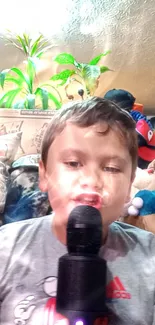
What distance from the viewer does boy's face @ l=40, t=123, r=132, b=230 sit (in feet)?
1.50

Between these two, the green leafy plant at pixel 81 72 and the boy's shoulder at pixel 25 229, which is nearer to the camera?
the boy's shoulder at pixel 25 229

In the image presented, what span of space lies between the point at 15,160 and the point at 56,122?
3.9 inches

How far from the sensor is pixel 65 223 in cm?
46

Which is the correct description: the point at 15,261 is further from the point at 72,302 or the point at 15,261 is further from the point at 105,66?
the point at 105,66

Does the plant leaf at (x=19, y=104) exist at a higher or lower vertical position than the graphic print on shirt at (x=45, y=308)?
higher

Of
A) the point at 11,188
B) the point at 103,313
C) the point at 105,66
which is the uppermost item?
the point at 105,66

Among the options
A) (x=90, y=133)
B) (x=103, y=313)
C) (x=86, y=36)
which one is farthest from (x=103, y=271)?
(x=86, y=36)

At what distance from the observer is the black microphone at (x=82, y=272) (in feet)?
1.38

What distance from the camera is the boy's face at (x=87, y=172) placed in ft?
1.50

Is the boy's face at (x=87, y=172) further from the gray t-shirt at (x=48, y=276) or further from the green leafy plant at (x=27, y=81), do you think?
the green leafy plant at (x=27, y=81)

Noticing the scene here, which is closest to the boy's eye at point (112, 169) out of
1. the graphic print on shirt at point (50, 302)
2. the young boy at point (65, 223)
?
the young boy at point (65, 223)

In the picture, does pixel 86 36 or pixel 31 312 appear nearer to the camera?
pixel 31 312

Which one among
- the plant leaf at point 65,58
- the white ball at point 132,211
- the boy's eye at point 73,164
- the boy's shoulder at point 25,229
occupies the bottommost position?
the boy's shoulder at point 25,229

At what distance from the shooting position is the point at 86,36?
→ 0.64 meters
